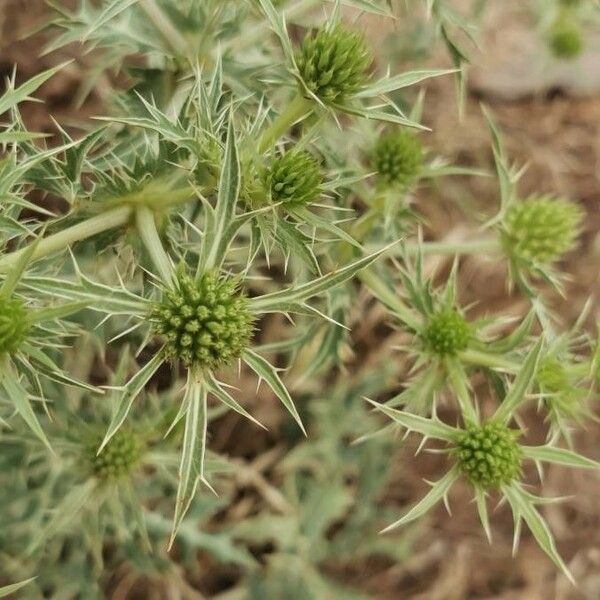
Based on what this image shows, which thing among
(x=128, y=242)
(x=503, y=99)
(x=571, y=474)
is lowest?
(x=571, y=474)

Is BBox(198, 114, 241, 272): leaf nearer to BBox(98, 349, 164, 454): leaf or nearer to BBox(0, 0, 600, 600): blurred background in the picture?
BBox(98, 349, 164, 454): leaf

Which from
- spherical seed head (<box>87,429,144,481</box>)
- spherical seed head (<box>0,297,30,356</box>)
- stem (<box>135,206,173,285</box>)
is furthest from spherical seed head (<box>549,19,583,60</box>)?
spherical seed head (<box>0,297,30,356</box>)

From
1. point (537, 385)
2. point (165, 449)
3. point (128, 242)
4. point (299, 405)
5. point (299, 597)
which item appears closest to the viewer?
point (128, 242)

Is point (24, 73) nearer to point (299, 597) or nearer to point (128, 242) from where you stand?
point (128, 242)

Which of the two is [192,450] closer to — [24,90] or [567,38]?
[24,90]

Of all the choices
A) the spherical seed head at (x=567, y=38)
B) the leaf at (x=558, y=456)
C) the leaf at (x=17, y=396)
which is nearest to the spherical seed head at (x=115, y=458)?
the leaf at (x=17, y=396)

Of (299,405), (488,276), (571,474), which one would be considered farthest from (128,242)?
(571,474)
